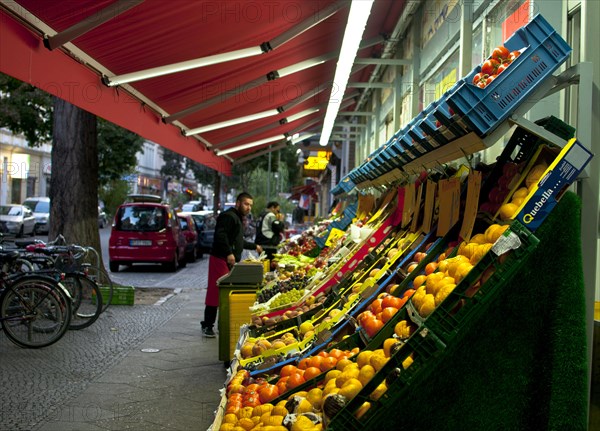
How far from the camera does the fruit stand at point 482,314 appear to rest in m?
2.67

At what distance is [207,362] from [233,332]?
0.64m

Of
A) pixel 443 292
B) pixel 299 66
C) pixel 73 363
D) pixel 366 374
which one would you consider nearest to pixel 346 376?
pixel 366 374

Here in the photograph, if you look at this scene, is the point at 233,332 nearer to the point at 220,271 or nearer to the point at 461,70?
the point at 220,271

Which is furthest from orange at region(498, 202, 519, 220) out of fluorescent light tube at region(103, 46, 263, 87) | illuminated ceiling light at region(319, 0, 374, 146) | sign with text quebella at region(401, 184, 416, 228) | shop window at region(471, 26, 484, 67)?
fluorescent light tube at region(103, 46, 263, 87)

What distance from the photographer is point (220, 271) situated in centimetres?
927

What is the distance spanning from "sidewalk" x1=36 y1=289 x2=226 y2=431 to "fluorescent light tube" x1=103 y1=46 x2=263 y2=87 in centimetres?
310

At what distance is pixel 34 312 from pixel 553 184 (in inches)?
279

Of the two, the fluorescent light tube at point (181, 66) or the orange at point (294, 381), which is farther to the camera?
the fluorescent light tube at point (181, 66)

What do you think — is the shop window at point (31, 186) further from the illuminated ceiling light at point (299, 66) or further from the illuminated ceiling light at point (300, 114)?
the illuminated ceiling light at point (299, 66)

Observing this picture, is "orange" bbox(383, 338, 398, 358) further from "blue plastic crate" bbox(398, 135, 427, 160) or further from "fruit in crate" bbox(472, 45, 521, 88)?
"blue plastic crate" bbox(398, 135, 427, 160)

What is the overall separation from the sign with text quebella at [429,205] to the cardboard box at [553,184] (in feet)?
4.74

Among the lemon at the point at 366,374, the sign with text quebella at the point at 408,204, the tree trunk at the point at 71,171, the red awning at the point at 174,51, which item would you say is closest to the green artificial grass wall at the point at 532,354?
the lemon at the point at 366,374

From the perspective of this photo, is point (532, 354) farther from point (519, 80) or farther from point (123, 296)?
point (123, 296)

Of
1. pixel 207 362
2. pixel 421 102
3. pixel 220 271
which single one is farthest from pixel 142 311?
pixel 421 102
